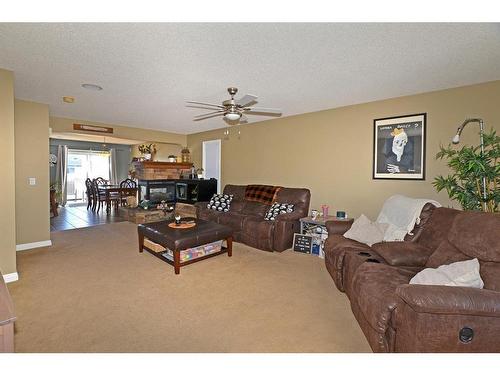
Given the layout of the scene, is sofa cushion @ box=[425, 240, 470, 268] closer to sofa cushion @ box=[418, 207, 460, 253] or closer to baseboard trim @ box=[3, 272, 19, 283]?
sofa cushion @ box=[418, 207, 460, 253]

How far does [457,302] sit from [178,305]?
206 cm

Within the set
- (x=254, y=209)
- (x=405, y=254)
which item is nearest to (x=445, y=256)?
(x=405, y=254)

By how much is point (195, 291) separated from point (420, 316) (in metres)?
1.96

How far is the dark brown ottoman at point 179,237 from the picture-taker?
2.94 metres

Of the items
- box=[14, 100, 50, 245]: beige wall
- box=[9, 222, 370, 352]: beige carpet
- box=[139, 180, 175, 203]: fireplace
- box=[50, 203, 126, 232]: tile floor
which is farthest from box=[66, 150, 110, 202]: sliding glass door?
box=[9, 222, 370, 352]: beige carpet

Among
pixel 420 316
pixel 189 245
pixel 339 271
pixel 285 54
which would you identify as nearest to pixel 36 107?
pixel 189 245

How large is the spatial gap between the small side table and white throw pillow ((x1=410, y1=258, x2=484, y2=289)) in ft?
6.55

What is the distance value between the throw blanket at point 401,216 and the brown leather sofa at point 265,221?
1.34 meters

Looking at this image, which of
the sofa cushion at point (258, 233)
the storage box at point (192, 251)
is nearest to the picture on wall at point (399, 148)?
the sofa cushion at point (258, 233)

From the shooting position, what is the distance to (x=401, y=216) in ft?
8.91

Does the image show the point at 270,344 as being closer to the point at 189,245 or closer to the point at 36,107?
the point at 189,245

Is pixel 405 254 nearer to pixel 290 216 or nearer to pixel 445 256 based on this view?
pixel 445 256

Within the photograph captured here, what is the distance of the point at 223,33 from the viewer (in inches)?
74.6

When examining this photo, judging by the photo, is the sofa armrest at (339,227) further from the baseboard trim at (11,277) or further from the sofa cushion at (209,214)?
the baseboard trim at (11,277)
